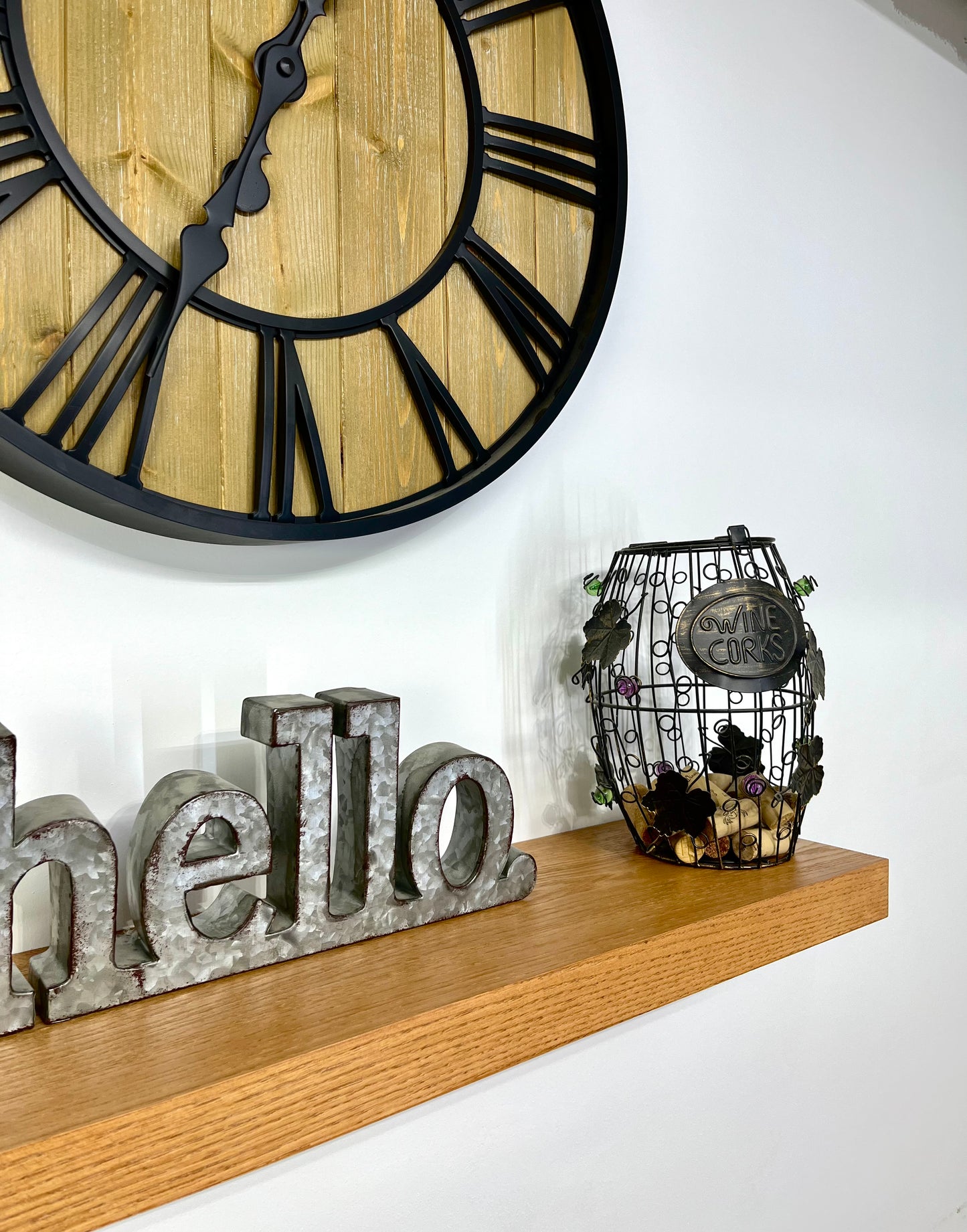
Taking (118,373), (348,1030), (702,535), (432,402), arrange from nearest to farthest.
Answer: (348,1030) < (118,373) < (432,402) < (702,535)

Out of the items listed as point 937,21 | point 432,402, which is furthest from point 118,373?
point 937,21

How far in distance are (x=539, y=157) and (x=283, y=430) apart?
0.39 m

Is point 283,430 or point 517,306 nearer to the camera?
point 283,430

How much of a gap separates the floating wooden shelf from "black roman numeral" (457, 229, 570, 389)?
49 cm

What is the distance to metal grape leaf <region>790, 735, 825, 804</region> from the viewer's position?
2.73 ft

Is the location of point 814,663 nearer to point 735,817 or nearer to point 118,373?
point 735,817

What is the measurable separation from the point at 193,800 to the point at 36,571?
0.21 meters

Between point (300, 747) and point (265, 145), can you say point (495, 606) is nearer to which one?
point (300, 747)

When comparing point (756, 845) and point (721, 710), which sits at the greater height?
point (721, 710)

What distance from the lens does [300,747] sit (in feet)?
2.09

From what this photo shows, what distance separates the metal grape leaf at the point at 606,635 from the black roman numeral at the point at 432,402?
185mm

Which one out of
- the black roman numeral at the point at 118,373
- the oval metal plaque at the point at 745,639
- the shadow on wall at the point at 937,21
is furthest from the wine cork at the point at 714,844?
the shadow on wall at the point at 937,21

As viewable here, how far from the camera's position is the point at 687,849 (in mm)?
844

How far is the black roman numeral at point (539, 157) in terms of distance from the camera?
32.7 inches
